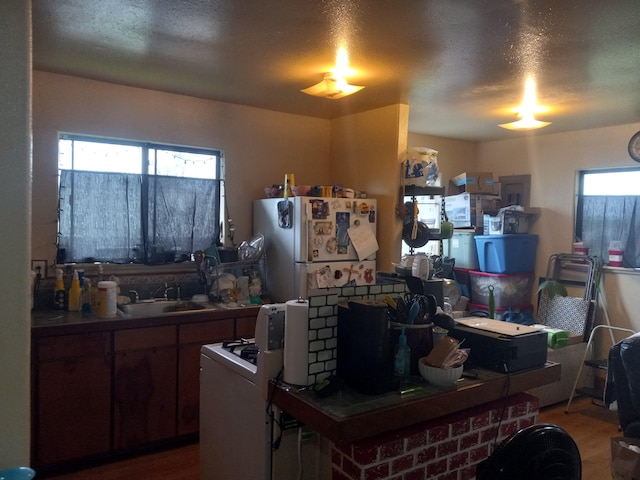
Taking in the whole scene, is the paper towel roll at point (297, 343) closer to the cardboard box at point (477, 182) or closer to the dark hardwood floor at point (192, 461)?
the dark hardwood floor at point (192, 461)

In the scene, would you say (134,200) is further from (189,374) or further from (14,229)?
(14,229)

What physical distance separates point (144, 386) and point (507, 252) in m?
3.51

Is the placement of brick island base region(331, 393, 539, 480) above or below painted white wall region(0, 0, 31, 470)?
below

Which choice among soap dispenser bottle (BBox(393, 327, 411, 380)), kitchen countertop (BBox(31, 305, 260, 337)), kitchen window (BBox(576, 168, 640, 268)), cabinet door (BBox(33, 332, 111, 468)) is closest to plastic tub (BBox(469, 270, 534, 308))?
kitchen window (BBox(576, 168, 640, 268))

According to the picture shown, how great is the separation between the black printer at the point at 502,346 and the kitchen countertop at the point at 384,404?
5 centimetres

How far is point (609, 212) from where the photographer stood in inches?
183

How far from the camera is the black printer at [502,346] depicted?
2.07 meters

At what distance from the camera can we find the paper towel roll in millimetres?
1840

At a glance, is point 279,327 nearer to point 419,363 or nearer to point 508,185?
point 419,363

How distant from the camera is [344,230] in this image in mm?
3820

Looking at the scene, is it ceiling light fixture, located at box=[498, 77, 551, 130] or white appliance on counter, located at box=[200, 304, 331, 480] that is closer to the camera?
white appliance on counter, located at box=[200, 304, 331, 480]

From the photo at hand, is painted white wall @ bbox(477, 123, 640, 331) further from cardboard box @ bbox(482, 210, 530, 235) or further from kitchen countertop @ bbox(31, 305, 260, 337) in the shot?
kitchen countertop @ bbox(31, 305, 260, 337)

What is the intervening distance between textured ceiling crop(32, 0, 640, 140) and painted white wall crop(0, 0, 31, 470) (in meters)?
0.97

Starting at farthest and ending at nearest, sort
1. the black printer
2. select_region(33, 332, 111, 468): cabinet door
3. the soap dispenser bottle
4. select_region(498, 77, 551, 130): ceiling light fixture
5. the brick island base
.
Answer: select_region(498, 77, 551, 130): ceiling light fixture
select_region(33, 332, 111, 468): cabinet door
the black printer
the soap dispenser bottle
the brick island base
